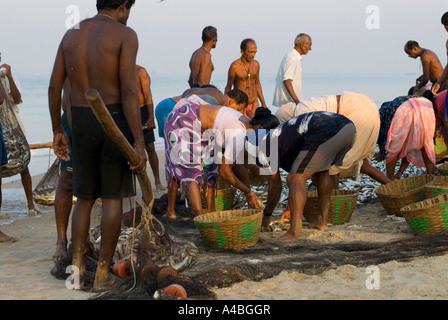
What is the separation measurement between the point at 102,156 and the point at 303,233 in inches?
103

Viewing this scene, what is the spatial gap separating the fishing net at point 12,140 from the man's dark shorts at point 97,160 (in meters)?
3.19

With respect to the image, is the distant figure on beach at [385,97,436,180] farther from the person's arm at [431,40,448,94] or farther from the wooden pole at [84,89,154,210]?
the wooden pole at [84,89,154,210]

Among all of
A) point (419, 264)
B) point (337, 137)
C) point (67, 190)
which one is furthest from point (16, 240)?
point (419, 264)

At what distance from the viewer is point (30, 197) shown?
794 cm

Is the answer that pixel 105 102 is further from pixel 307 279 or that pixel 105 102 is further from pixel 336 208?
pixel 336 208

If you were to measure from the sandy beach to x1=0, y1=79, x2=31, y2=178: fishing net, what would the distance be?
142cm

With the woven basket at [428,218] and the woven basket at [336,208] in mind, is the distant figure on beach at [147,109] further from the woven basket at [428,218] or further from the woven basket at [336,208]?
the woven basket at [428,218]

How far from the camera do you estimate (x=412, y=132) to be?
8375mm

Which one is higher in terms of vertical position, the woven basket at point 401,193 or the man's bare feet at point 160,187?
the woven basket at point 401,193

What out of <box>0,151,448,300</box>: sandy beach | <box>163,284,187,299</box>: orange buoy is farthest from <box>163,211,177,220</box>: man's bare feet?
<box>163,284,187,299</box>: orange buoy

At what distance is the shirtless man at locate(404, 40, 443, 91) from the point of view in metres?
11.0

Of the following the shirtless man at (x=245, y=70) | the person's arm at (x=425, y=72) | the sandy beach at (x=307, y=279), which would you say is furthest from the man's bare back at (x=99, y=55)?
the person's arm at (x=425, y=72)

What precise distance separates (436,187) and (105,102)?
3660 millimetres

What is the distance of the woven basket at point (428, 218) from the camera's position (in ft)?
18.3
